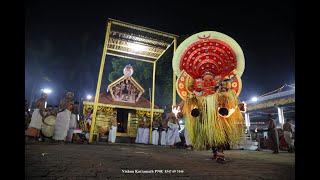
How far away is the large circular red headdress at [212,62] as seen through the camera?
397 centimetres

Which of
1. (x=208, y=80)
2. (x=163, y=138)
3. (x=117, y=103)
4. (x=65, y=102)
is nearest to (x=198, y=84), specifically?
(x=208, y=80)

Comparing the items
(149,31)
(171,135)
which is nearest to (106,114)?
(171,135)

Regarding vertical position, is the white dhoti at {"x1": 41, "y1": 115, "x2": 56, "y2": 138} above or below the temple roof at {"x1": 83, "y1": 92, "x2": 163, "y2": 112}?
below

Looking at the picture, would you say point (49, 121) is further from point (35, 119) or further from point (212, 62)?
point (212, 62)

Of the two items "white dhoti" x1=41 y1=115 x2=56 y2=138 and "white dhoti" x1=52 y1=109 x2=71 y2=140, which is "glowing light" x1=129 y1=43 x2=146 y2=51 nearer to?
"white dhoti" x1=52 y1=109 x2=71 y2=140

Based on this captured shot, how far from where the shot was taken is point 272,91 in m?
16.4

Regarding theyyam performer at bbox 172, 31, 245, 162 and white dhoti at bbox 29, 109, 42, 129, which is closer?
theyyam performer at bbox 172, 31, 245, 162

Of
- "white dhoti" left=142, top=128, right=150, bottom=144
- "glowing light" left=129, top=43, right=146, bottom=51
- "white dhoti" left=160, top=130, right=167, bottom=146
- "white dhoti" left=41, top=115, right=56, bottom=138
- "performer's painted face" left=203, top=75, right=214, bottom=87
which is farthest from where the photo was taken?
"white dhoti" left=142, top=128, right=150, bottom=144

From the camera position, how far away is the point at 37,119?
6.61m

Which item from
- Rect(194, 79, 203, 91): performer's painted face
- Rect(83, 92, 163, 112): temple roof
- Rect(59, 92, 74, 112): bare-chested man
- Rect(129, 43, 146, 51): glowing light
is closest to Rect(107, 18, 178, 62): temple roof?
Rect(129, 43, 146, 51): glowing light

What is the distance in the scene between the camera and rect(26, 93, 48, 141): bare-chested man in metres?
6.57

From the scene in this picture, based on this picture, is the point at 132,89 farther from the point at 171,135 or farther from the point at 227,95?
the point at 227,95

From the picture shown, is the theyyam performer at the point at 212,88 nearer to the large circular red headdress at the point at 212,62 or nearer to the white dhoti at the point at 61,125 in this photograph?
the large circular red headdress at the point at 212,62
